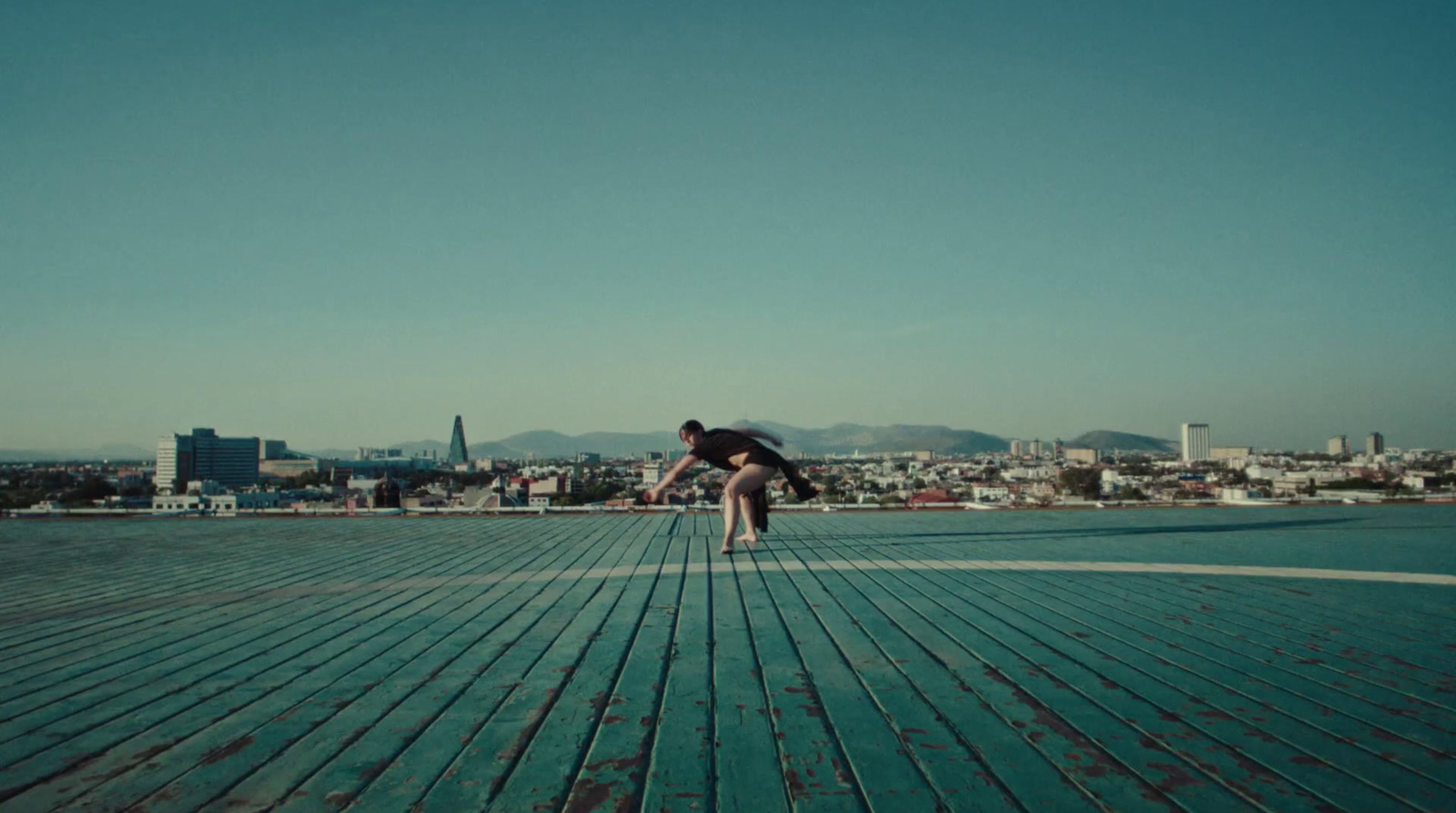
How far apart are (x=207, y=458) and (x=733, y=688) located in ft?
344

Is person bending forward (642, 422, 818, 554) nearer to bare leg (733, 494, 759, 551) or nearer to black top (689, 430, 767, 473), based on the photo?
black top (689, 430, 767, 473)

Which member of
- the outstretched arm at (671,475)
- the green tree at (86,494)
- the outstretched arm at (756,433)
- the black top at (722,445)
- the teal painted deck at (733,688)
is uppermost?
the outstretched arm at (756,433)

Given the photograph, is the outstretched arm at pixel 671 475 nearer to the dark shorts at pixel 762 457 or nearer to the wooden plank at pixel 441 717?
the dark shorts at pixel 762 457

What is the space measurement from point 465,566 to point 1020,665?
584cm

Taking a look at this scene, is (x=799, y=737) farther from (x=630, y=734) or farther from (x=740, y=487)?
(x=740, y=487)

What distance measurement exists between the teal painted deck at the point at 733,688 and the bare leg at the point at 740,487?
2.32 ft

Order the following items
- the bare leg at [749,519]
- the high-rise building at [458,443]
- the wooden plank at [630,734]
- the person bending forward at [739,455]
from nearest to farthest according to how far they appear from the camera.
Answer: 1. the wooden plank at [630,734]
2. the person bending forward at [739,455]
3. the bare leg at [749,519]
4. the high-rise building at [458,443]

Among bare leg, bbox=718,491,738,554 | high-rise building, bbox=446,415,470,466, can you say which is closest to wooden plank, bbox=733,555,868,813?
bare leg, bbox=718,491,738,554

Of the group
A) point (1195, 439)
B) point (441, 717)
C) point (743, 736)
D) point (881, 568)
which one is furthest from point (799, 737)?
point (1195, 439)

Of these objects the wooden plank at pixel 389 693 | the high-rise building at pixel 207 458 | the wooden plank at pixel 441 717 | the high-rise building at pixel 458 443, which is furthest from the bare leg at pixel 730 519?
the high-rise building at pixel 458 443

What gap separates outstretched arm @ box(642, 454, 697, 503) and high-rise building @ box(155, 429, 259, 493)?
8686 cm

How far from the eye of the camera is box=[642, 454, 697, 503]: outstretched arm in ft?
23.5

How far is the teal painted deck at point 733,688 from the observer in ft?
7.84

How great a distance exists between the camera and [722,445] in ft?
25.3
